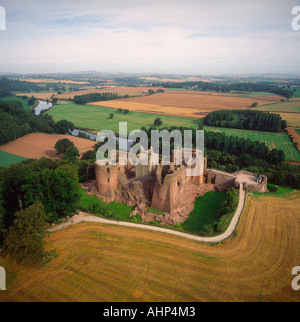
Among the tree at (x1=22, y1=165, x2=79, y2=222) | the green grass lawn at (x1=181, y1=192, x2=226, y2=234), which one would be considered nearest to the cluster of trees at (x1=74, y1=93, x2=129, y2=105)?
the green grass lawn at (x1=181, y1=192, x2=226, y2=234)

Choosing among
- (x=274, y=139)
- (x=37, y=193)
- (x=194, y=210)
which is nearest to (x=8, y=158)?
(x=37, y=193)

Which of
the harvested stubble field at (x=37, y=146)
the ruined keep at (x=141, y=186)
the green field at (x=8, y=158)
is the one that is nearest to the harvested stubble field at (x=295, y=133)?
the ruined keep at (x=141, y=186)

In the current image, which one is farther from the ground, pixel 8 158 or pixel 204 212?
pixel 8 158

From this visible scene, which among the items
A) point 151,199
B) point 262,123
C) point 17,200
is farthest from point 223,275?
point 262,123

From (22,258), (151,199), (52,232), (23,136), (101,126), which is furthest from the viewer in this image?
(101,126)

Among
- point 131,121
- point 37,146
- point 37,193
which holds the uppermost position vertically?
point 131,121

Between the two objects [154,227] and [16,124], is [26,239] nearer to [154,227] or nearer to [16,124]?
[154,227]

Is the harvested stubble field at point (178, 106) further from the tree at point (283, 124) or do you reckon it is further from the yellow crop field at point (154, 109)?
the tree at point (283, 124)

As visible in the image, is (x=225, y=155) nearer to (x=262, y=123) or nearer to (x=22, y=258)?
(x=262, y=123)
